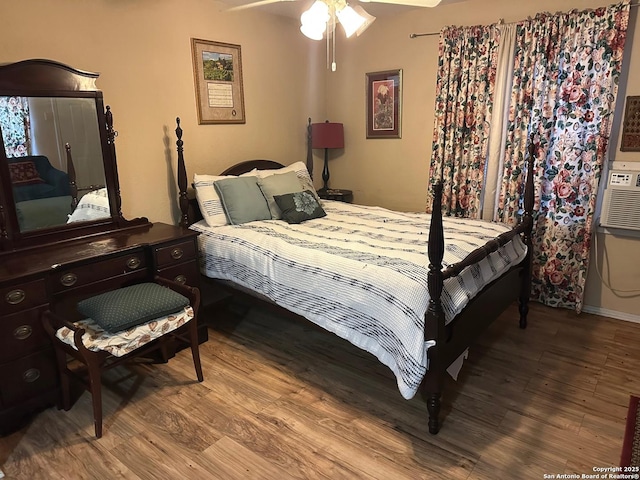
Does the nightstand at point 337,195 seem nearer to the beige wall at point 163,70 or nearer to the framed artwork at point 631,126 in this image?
the beige wall at point 163,70

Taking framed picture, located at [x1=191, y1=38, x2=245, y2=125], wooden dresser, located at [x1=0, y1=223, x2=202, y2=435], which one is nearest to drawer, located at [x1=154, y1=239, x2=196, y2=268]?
wooden dresser, located at [x1=0, y1=223, x2=202, y2=435]

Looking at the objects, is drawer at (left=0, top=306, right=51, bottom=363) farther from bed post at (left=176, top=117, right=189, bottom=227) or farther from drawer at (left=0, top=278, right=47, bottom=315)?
bed post at (left=176, top=117, right=189, bottom=227)

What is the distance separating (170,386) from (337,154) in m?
2.92

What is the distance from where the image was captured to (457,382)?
2.59 metres

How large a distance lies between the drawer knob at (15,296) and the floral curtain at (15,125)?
31.8 inches

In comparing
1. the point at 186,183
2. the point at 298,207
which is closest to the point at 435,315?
the point at 298,207

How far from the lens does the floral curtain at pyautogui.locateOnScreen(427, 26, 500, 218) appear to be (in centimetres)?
Answer: 352

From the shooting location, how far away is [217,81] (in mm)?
3619

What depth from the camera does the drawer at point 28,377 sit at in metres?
2.19

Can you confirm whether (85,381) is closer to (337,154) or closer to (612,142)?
(337,154)

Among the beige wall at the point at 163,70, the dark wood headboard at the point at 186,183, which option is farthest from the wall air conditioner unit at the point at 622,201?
the dark wood headboard at the point at 186,183

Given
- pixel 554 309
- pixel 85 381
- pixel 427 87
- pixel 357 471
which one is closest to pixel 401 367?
pixel 357 471

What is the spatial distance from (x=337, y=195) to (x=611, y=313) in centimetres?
249

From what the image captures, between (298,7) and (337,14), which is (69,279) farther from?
(298,7)
